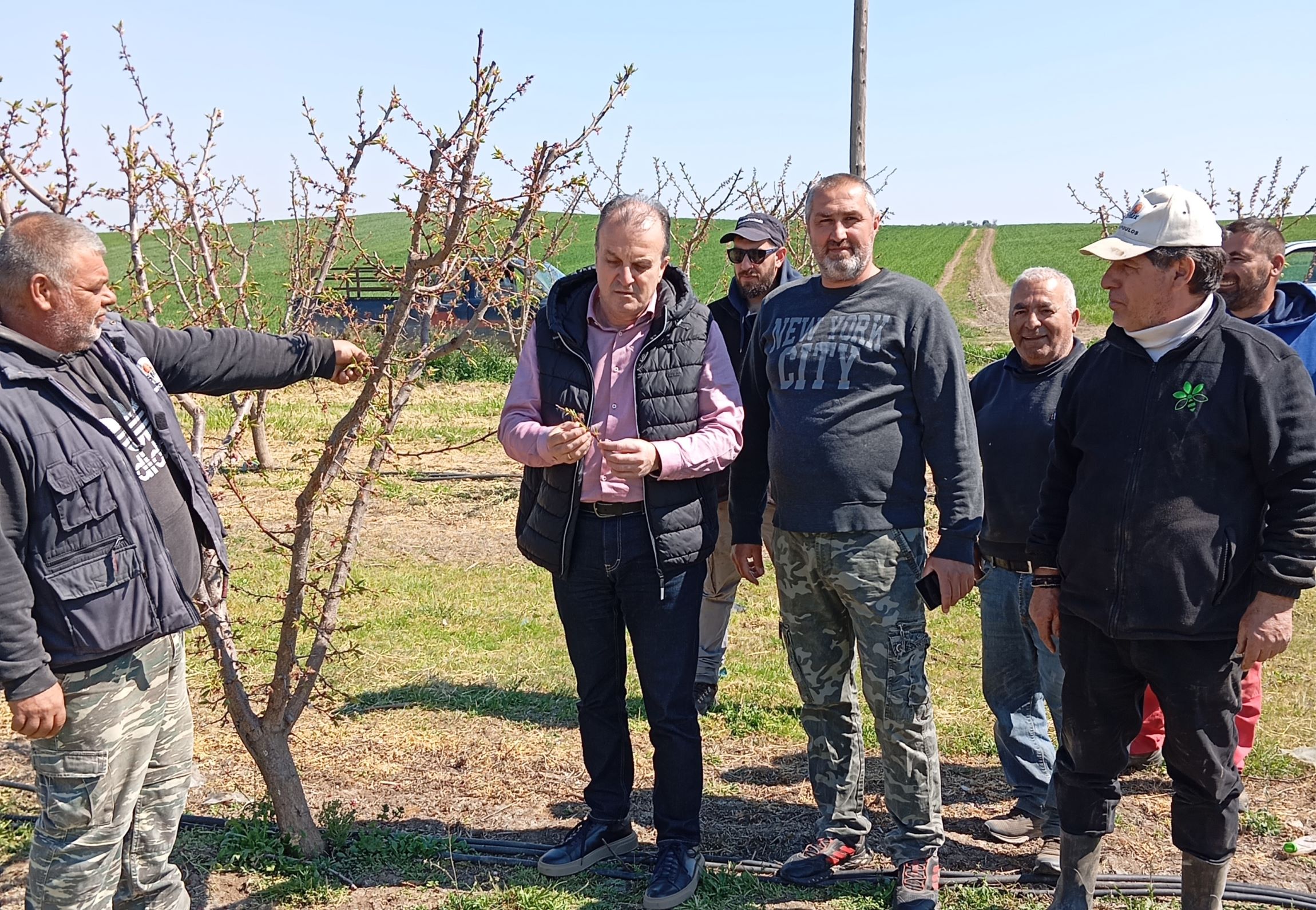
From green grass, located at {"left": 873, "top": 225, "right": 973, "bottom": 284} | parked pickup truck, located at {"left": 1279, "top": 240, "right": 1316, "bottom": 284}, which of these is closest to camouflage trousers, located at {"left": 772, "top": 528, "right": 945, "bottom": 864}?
parked pickup truck, located at {"left": 1279, "top": 240, "right": 1316, "bottom": 284}

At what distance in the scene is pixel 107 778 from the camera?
8.64 feet

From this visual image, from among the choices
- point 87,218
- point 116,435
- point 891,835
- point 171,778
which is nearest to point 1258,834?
point 891,835

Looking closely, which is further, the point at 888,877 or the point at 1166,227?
the point at 888,877

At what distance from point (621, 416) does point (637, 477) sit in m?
0.22

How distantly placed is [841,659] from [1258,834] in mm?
1708

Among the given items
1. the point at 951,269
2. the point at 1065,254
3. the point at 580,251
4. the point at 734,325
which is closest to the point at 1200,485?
the point at 734,325

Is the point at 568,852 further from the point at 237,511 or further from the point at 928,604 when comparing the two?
the point at 237,511

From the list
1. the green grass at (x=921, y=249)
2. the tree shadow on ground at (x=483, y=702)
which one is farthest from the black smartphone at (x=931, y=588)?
the green grass at (x=921, y=249)

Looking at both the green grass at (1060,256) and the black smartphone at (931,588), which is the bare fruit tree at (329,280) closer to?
the black smartphone at (931,588)

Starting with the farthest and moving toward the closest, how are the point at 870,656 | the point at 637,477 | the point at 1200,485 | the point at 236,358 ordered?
1. the point at 870,656
2. the point at 637,477
3. the point at 236,358
4. the point at 1200,485

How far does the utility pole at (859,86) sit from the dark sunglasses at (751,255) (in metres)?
2.80

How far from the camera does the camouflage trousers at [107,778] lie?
2590mm

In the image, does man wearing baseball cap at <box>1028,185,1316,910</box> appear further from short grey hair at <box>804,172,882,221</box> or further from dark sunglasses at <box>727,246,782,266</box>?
dark sunglasses at <box>727,246,782,266</box>

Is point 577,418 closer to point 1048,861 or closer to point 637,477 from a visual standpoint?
point 637,477
